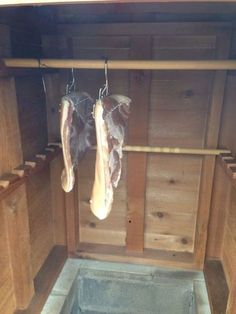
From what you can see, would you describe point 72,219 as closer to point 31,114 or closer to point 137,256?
point 137,256

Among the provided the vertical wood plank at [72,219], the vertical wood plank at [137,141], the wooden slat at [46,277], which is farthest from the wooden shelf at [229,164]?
the wooden slat at [46,277]

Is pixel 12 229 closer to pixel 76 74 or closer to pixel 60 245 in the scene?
pixel 60 245

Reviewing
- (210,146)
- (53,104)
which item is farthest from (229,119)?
(53,104)

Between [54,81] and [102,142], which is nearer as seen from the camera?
[102,142]

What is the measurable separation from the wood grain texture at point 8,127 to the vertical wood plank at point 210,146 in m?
0.81

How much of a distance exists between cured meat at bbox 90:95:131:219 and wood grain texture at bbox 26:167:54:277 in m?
0.47

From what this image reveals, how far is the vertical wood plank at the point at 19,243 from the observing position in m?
1.11

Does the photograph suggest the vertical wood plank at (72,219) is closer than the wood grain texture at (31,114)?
No

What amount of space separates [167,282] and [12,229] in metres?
0.81

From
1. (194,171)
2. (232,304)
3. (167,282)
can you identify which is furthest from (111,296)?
(194,171)

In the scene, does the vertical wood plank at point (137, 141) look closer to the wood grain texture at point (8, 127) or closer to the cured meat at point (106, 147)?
the cured meat at point (106, 147)

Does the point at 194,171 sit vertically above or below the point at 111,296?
above

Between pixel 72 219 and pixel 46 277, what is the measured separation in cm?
30

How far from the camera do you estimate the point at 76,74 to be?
1393 millimetres
